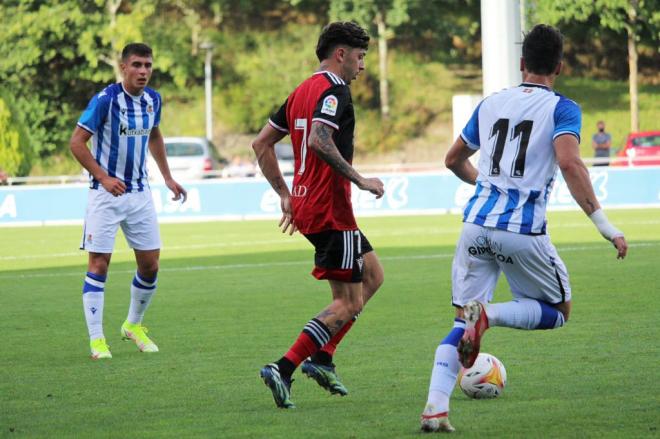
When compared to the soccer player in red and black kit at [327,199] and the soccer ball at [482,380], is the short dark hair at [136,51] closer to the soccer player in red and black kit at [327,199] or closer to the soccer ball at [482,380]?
the soccer player in red and black kit at [327,199]

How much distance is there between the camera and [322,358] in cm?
766

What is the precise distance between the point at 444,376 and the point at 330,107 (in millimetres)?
1629

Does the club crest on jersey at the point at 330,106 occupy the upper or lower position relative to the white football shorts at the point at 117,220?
upper

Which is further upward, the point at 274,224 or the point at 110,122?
the point at 110,122

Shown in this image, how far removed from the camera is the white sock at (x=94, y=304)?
32.1 feet

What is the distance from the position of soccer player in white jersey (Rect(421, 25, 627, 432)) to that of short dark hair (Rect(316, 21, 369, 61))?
102 cm

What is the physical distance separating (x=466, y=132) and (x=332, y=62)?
0.98m

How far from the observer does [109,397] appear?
307 inches

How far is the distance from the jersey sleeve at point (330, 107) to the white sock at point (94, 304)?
10.8ft

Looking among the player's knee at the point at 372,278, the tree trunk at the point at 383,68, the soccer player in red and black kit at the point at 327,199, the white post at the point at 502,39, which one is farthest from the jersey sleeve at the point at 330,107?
the tree trunk at the point at 383,68

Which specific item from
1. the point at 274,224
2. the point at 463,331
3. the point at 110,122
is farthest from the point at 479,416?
the point at 274,224

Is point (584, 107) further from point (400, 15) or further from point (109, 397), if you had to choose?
point (109, 397)

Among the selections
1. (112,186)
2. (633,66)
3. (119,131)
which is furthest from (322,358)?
(633,66)

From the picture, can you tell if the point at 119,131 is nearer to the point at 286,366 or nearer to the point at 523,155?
the point at 286,366
